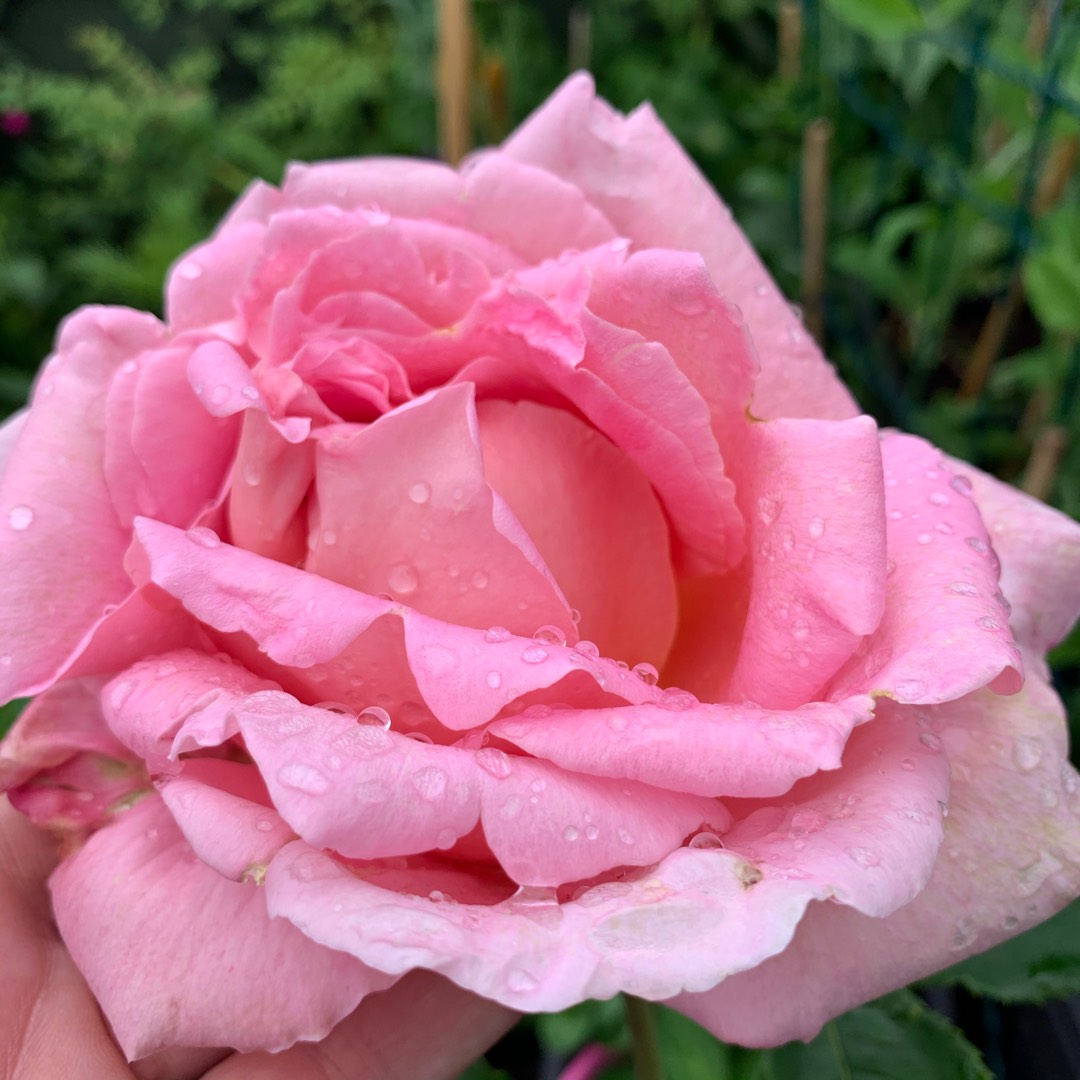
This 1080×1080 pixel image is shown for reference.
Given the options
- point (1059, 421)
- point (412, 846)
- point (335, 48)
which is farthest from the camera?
point (335, 48)

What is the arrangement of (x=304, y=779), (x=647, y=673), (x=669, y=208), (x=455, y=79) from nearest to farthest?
(x=304, y=779) < (x=647, y=673) < (x=669, y=208) < (x=455, y=79)

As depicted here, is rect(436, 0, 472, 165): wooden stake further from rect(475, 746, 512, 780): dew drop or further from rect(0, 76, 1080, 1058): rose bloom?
rect(475, 746, 512, 780): dew drop

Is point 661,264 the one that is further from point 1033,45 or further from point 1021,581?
point 1033,45

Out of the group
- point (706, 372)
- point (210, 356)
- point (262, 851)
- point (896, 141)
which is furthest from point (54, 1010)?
point (896, 141)

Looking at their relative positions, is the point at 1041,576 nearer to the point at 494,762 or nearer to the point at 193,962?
the point at 494,762

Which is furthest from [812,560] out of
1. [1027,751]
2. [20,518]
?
[20,518]

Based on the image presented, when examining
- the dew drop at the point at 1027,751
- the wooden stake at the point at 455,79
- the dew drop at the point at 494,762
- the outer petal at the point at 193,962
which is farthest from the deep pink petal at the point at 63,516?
the wooden stake at the point at 455,79
